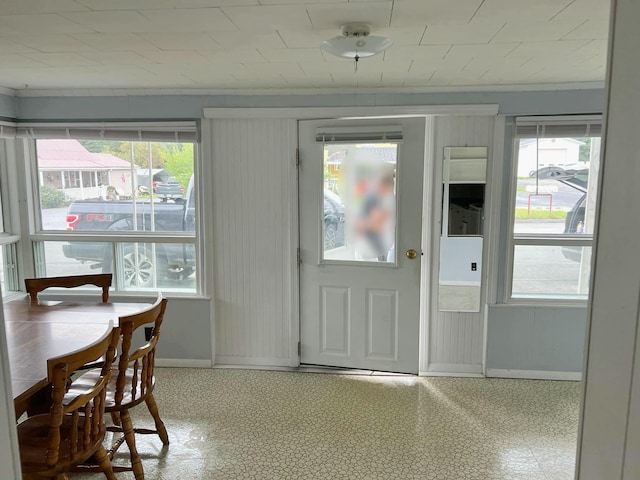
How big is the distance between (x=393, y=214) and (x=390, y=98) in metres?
0.83

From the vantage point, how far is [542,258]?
3.36m

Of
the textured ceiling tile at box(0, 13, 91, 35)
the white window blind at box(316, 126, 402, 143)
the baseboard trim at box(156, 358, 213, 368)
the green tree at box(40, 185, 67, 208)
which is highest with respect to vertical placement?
the textured ceiling tile at box(0, 13, 91, 35)

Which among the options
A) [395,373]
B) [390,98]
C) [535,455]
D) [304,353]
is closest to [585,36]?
[390,98]

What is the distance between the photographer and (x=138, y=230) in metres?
3.60

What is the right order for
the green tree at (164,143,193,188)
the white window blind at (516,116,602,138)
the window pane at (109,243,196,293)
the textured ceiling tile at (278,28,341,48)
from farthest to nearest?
the window pane at (109,243,196,293) → the green tree at (164,143,193,188) → the white window blind at (516,116,602,138) → the textured ceiling tile at (278,28,341,48)

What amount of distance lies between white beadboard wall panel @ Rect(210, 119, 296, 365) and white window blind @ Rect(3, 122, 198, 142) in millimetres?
198

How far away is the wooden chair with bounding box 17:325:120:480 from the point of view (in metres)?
1.59

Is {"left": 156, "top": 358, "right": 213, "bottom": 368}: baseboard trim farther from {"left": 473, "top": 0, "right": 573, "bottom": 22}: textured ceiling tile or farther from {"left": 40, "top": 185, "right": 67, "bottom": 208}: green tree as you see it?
{"left": 473, "top": 0, "right": 573, "bottom": 22}: textured ceiling tile

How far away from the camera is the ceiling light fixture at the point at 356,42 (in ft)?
6.06

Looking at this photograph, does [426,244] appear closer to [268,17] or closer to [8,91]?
[268,17]

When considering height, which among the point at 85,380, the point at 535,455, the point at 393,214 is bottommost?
the point at 535,455

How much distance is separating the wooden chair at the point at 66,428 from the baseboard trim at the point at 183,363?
157 cm

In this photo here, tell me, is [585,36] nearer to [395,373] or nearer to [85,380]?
[395,373]

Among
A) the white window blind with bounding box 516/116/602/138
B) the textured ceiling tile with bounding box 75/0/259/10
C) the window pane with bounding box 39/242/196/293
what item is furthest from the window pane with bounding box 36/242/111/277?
the white window blind with bounding box 516/116/602/138
